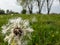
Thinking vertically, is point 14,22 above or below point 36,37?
above

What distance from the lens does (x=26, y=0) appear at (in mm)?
72062

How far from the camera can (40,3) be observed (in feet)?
228

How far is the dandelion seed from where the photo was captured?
188 centimetres

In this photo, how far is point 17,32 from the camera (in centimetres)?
195

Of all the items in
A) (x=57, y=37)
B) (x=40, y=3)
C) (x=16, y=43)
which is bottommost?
(x=40, y=3)

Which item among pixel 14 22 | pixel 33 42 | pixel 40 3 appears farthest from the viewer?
pixel 40 3

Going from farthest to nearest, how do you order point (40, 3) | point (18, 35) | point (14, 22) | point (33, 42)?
point (40, 3)
point (33, 42)
point (14, 22)
point (18, 35)

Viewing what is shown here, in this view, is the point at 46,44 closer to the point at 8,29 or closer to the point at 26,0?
the point at 8,29

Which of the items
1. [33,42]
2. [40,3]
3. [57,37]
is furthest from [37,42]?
[40,3]

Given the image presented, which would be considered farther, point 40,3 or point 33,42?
point 40,3

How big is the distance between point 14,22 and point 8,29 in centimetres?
8

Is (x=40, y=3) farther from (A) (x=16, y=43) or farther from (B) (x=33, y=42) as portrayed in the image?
(A) (x=16, y=43)

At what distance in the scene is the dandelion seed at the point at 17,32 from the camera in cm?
188

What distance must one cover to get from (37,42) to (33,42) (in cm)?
13
